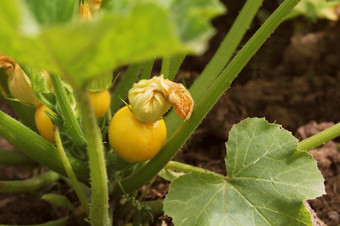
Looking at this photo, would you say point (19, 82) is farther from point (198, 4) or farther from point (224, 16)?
point (224, 16)

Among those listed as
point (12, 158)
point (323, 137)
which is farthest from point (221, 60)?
point (12, 158)

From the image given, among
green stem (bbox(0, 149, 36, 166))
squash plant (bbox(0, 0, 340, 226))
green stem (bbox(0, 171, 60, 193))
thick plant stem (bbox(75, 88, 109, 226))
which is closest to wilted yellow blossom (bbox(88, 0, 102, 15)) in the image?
squash plant (bbox(0, 0, 340, 226))

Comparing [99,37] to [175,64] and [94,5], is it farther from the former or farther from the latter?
[175,64]

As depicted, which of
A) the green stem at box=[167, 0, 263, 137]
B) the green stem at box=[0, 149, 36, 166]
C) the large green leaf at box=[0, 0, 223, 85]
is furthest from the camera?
the green stem at box=[0, 149, 36, 166]

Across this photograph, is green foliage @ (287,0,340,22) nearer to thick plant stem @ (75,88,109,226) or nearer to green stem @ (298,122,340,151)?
green stem @ (298,122,340,151)

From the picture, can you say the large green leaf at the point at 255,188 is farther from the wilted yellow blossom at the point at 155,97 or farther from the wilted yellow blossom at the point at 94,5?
the wilted yellow blossom at the point at 94,5

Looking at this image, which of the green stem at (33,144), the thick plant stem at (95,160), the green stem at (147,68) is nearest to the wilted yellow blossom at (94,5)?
the green stem at (147,68)
